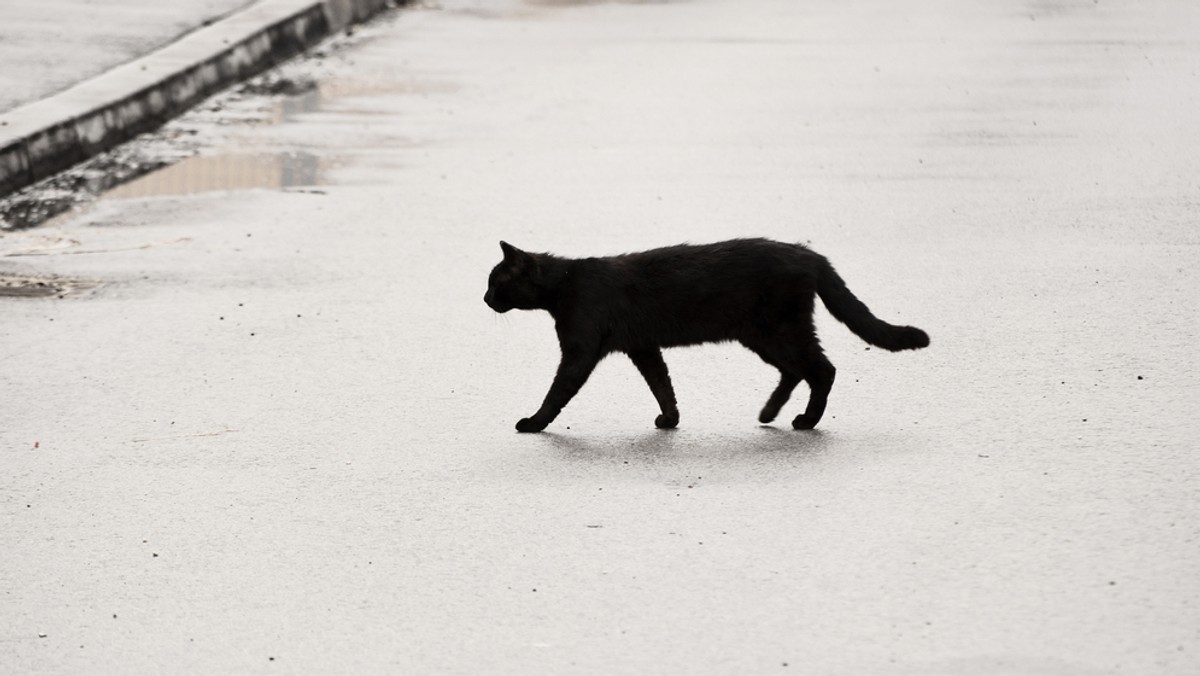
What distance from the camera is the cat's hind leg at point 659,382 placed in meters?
5.70

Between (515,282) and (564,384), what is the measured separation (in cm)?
46

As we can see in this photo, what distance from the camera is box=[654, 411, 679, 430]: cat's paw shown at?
569cm

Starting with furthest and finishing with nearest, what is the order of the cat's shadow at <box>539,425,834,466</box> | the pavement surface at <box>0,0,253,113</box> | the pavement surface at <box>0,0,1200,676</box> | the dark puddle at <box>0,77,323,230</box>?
the pavement surface at <box>0,0,253,113</box> → the dark puddle at <box>0,77,323,230</box> → the cat's shadow at <box>539,425,834,466</box> → the pavement surface at <box>0,0,1200,676</box>

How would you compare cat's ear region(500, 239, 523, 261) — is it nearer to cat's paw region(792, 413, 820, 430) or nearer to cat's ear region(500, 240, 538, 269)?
cat's ear region(500, 240, 538, 269)

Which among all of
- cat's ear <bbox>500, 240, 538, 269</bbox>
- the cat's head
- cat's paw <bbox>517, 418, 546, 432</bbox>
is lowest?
cat's paw <bbox>517, 418, 546, 432</bbox>

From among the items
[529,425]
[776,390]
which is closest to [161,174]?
[529,425]

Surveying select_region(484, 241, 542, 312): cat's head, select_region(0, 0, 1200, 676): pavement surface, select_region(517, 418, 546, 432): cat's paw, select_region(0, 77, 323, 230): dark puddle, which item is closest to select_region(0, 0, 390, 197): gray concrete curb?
select_region(0, 77, 323, 230): dark puddle

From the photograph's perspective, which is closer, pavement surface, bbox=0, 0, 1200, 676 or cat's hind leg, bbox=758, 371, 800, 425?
pavement surface, bbox=0, 0, 1200, 676

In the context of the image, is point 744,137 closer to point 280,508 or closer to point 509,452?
point 509,452

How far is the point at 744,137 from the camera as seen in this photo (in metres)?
10.4

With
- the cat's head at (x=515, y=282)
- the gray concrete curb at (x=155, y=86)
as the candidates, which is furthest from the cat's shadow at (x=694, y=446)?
the gray concrete curb at (x=155, y=86)

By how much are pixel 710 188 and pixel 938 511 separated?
4.54m

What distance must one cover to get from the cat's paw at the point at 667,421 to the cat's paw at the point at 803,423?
39 centimetres

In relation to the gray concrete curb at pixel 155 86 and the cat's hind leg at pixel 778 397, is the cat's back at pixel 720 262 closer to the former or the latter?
the cat's hind leg at pixel 778 397
